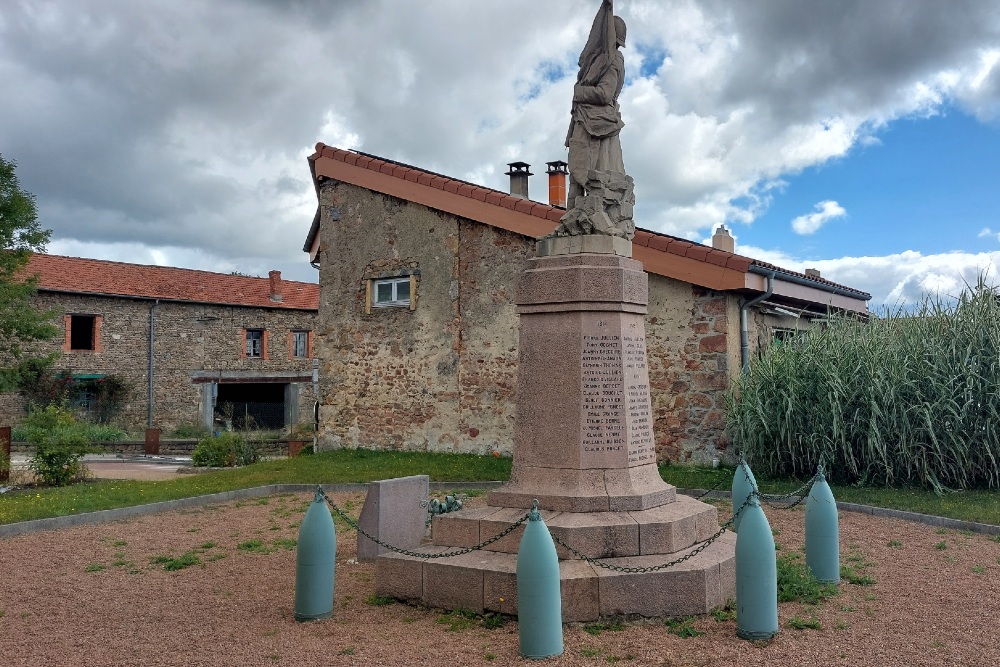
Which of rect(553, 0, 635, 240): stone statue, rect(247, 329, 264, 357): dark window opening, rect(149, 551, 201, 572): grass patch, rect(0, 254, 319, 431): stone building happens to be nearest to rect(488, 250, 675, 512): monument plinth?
rect(553, 0, 635, 240): stone statue

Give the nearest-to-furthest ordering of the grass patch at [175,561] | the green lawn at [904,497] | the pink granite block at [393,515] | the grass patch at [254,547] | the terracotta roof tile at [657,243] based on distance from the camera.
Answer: the pink granite block at [393,515] < the grass patch at [175,561] < the grass patch at [254,547] < the green lawn at [904,497] < the terracotta roof tile at [657,243]

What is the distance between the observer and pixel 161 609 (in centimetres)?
574

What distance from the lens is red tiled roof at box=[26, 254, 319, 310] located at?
26.4 metres

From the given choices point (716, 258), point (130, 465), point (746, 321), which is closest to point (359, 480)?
point (716, 258)

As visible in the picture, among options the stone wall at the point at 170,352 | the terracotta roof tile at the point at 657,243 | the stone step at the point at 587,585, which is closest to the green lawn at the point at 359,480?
the terracotta roof tile at the point at 657,243

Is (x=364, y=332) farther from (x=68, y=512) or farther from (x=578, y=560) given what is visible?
(x=578, y=560)

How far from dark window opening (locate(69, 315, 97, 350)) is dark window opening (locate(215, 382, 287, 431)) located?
4.57 m

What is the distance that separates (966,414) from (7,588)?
413 inches

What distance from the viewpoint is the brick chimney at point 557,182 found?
17969 mm

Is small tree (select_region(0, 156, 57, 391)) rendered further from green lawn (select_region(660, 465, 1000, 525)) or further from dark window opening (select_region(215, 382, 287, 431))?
dark window opening (select_region(215, 382, 287, 431))

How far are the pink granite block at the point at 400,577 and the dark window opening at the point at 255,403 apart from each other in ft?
78.7

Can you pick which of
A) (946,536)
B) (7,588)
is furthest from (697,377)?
(7,588)

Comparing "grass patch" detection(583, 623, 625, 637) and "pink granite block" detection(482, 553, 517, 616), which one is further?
"pink granite block" detection(482, 553, 517, 616)

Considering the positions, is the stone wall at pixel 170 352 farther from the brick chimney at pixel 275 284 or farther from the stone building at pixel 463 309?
the stone building at pixel 463 309
